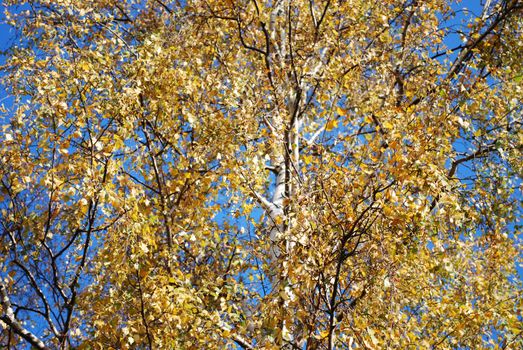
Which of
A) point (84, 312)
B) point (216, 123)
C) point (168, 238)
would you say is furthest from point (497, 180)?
point (84, 312)

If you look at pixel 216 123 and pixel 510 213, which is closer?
pixel 216 123

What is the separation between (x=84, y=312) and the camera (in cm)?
697

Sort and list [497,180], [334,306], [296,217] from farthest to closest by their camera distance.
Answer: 1. [497,180]
2. [296,217]
3. [334,306]

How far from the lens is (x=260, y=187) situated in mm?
7602

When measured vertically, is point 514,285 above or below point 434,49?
below

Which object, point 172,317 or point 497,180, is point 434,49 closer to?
point 497,180

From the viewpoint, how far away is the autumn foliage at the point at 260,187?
4.82 meters

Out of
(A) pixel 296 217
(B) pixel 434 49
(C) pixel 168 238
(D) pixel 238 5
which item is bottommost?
(A) pixel 296 217

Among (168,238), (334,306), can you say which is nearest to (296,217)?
(334,306)

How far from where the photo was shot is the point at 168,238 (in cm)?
700

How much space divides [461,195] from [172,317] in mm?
4407

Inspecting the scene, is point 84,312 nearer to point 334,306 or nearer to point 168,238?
point 168,238

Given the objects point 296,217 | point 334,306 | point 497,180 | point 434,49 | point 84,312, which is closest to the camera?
point 334,306

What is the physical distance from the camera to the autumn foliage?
4.82 metres
